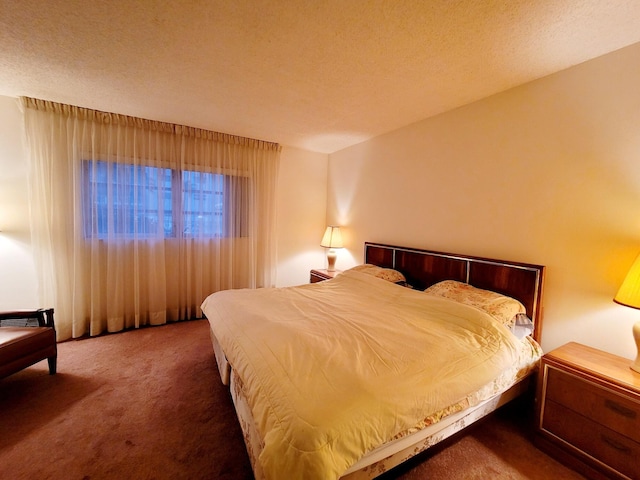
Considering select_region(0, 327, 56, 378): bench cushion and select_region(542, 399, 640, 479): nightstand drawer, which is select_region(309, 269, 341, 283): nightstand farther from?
select_region(0, 327, 56, 378): bench cushion

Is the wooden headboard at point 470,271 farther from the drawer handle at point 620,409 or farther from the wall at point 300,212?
the wall at point 300,212

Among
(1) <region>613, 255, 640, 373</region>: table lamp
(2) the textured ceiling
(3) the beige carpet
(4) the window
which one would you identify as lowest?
(3) the beige carpet

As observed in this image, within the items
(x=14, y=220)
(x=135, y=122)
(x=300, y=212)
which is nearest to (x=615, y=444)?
(x=300, y=212)

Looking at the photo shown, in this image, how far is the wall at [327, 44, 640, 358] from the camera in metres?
1.66

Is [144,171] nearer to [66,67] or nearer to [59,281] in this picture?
[66,67]

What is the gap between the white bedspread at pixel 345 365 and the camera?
3.23ft

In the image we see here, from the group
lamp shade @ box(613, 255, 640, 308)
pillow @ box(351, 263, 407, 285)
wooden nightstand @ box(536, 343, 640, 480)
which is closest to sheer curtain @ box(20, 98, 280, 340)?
pillow @ box(351, 263, 407, 285)

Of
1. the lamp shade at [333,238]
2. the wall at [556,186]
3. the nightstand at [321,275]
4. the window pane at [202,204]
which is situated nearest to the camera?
the wall at [556,186]

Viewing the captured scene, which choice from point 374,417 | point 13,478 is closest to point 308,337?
point 374,417

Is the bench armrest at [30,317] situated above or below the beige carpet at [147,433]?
above

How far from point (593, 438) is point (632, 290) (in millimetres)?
829

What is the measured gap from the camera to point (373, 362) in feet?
4.43


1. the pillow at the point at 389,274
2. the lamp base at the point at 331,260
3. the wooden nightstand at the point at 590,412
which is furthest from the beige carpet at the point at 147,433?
the lamp base at the point at 331,260

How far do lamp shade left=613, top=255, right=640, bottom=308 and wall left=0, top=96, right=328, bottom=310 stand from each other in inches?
137
